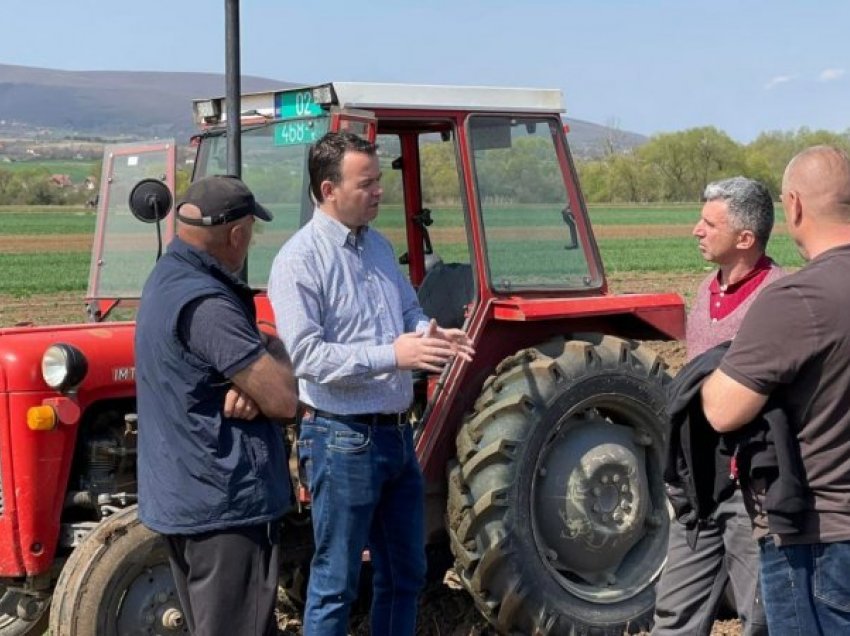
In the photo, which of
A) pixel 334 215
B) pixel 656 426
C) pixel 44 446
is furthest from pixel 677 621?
pixel 44 446

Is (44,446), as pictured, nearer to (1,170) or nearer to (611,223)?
(611,223)

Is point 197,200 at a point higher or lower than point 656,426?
higher

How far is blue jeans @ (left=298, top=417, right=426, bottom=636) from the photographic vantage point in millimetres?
3336

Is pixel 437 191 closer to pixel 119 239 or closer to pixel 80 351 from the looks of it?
pixel 119 239

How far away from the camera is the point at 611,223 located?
1762 inches

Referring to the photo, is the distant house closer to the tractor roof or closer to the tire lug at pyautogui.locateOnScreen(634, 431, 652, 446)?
the tractor roof

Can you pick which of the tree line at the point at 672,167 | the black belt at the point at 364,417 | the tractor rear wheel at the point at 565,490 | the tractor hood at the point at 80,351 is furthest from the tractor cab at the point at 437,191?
the tree line at the point at 672,167

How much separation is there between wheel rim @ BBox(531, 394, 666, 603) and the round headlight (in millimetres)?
1724

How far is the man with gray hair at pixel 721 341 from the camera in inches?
133

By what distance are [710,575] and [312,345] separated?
1.39 m

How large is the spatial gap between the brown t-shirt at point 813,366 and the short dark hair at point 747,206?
995mm

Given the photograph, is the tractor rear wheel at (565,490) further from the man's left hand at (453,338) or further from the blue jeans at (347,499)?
the man's left hand at (453,338)

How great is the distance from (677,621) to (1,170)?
6437cm

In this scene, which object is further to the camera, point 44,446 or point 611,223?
point 611,223
